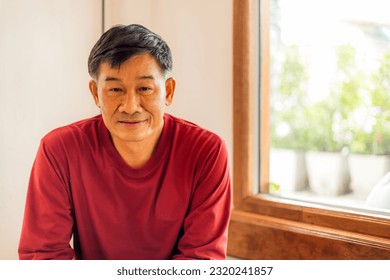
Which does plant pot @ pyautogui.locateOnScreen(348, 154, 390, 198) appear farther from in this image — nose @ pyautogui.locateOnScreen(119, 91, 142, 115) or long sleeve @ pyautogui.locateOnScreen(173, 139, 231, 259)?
nose @ pyautogui.locateOnScreen(119, 91, 142, 115)

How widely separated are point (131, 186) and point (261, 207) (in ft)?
1.99

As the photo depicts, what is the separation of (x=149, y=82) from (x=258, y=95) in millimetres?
636

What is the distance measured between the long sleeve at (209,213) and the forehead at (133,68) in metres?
0.27

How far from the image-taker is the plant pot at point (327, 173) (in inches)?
68.3

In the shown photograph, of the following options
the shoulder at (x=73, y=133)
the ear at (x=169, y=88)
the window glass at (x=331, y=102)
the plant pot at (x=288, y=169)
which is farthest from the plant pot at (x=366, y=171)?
the shoulder at (x=73, y=133)

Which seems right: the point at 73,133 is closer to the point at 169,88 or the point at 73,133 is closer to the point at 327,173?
the point at 169,88

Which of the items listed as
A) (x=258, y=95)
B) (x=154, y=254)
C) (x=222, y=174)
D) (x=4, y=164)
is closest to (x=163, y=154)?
(x=222, y=174)

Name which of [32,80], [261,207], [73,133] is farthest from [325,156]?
[32,80]

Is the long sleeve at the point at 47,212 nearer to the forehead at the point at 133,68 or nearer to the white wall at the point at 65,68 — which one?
the forehead at the point at 133,68

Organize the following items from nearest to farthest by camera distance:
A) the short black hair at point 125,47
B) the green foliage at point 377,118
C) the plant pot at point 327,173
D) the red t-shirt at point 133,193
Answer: the short black hair at point 125,47 < the red t-shirt at point 133,193 < the green foliage at point 377,118 < the plant pot at point 327,173

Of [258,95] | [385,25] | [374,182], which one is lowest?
[374,182]

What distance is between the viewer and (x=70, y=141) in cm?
137

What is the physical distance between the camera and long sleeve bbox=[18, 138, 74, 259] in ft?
4.33
